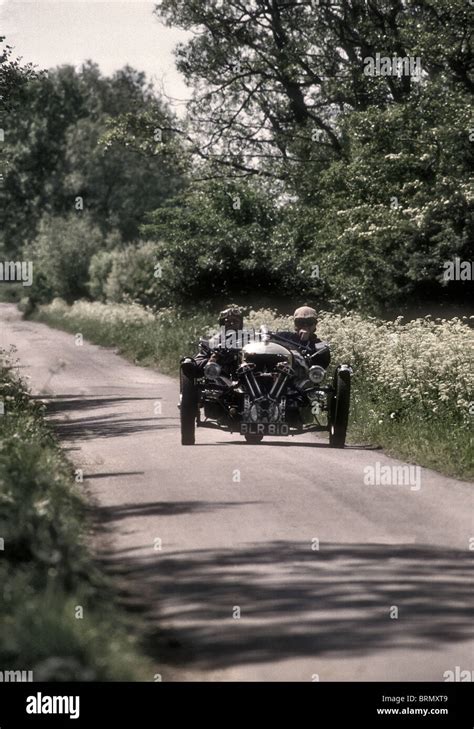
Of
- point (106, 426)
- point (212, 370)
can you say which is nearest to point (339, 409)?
point (212, 370)

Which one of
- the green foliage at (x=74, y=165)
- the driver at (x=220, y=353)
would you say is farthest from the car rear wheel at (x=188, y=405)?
the green foliage at (x=74, y=165)

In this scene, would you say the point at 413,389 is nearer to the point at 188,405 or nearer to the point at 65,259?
the point at 188,405

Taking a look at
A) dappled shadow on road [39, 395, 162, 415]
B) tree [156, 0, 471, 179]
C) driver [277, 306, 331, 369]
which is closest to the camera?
driver [277, 306, 331, 369]

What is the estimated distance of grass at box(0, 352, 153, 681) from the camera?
6.27 meters

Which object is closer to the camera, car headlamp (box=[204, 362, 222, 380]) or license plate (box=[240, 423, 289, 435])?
license plate (box=[240, 423, 289, 435])

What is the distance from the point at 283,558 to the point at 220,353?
735 centimetres

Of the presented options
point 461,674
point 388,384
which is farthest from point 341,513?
point 388,384

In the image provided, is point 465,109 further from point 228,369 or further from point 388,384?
point 228,369

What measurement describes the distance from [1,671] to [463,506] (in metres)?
6.45

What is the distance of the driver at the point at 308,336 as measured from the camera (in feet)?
54.5

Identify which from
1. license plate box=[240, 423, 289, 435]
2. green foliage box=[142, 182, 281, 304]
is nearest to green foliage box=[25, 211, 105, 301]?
green foliage box=[142, 182, 281, 304]

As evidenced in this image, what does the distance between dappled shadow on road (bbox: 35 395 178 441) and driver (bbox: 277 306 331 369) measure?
3.08 metres

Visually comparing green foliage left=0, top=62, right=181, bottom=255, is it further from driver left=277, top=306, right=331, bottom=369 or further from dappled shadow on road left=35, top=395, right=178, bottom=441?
driver left=277, top=306, right=331, bottom=369
